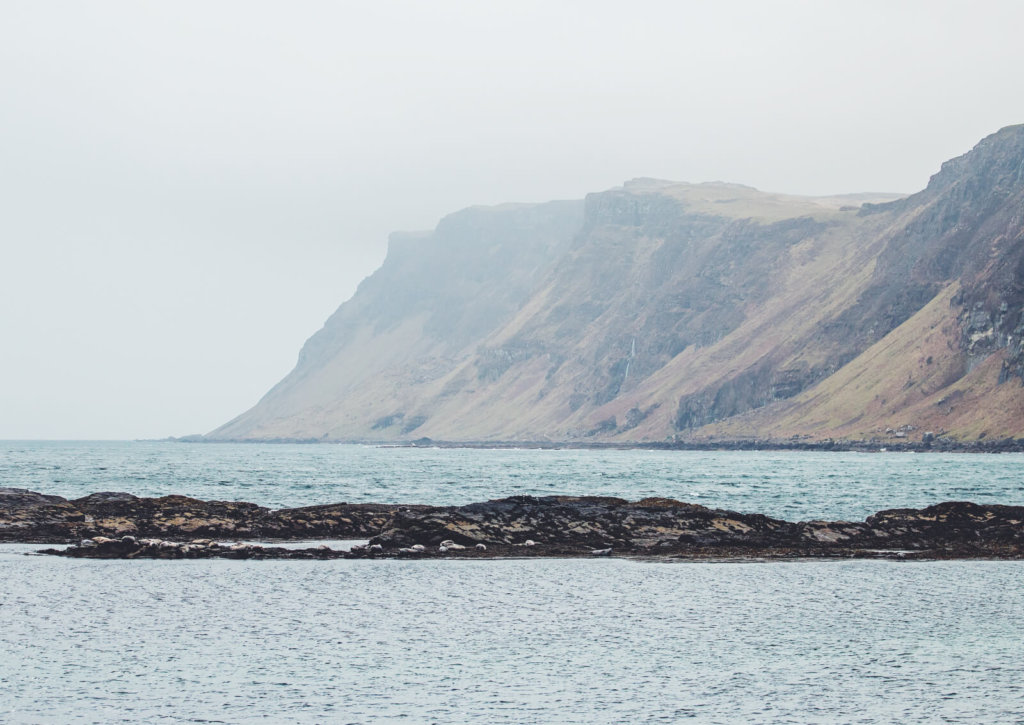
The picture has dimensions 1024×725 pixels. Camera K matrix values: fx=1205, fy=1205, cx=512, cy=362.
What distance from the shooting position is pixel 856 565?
5547cm

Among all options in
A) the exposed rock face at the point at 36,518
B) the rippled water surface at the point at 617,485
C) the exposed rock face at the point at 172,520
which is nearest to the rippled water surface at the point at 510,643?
the exposed rock face at the point at 172,520

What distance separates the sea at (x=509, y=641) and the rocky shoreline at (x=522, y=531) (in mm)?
3319

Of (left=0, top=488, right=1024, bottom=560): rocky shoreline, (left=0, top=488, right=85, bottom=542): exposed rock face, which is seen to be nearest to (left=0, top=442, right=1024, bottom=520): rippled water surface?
(left=0, top=488, right=1024, bottom=560): rocky shoreline

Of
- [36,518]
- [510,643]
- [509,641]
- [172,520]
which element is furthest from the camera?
[36,518]

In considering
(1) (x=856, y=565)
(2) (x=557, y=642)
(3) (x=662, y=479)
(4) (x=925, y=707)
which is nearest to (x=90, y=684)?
(2) (x=557, y=642)

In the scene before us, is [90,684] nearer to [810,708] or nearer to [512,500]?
[810,708]

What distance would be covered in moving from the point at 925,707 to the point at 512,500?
160 feet

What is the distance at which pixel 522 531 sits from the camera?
65438 mm

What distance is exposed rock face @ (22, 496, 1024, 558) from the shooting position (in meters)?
59.5

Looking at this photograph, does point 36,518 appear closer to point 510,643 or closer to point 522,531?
point 522,531

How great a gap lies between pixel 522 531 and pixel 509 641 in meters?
28.3

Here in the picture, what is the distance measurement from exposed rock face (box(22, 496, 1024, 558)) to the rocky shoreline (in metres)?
0.08

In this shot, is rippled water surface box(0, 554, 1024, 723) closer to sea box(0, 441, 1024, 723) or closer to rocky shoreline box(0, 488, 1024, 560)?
sea box(0, 441, 1024, 723)

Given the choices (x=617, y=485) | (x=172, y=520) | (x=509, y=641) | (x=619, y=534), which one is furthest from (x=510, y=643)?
(x=617, y=485)
